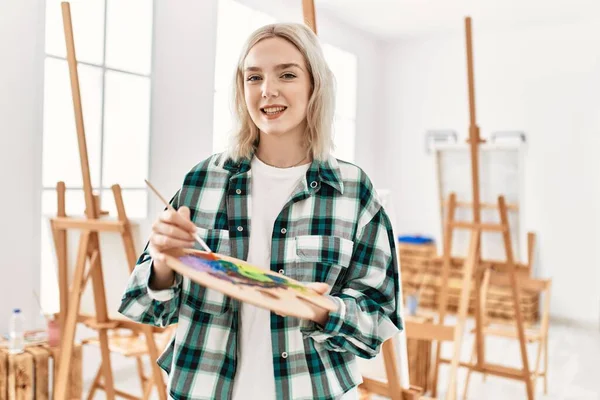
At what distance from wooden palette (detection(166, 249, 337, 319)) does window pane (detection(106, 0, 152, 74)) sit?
1.25m

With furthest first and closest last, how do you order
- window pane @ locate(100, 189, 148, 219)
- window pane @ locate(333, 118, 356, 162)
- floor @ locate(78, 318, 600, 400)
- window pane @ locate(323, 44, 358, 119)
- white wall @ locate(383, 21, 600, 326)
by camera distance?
window pane @ locate(333, 118, 356, 162) < window pane @ locate(323, 44, 358, 119) < white wall @ locate(383, 21, 600, 326) < floor @ locate(78, 318, 600, 400) < window pane @ locate(100, 189, 148, 219)

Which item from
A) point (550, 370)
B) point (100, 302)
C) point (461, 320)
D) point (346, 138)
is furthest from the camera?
point (346, 138)

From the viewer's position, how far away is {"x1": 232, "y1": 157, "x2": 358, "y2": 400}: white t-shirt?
1.15 metres

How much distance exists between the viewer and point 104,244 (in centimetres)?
230

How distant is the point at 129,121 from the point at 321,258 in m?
1.20

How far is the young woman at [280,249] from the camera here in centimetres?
114

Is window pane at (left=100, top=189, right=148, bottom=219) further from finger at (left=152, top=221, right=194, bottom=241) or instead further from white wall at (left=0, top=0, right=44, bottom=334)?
finger at (left=152, top=221, right=194, bottom=241)

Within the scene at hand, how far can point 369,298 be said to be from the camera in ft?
3.86

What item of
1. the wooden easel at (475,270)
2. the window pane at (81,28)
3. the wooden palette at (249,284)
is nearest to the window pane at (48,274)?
the window pane at (81,28)

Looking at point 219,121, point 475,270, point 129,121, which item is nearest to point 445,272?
point 475,270

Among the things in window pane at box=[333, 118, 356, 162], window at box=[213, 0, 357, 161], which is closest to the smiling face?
window at box=[213, 0, 357, 161]

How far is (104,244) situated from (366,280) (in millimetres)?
1454

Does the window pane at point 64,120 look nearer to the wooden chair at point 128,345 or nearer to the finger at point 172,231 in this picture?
the wooden chair at point 128,345

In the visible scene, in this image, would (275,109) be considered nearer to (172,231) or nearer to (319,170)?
(319,170)
